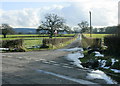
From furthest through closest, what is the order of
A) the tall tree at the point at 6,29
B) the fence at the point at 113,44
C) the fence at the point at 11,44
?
the tall tree at the point at 6,29 < the fence at the point at 11,44 < the fence at the point at 113,44

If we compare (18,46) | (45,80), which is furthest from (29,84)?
(18,46)

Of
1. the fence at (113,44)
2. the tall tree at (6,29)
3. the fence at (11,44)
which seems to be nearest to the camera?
the fence at (113,44)

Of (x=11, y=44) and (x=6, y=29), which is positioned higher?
(x=6, y=29)

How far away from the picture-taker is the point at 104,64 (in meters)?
11.8

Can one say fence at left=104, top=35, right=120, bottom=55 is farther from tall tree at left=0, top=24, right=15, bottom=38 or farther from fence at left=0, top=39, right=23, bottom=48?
tall tree at left=0, top=24, right=15, bottom=38

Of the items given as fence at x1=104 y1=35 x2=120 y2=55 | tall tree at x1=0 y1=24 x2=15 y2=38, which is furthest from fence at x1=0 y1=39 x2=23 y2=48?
tall tree at x1=0 y1=24 x2=15 y2=38

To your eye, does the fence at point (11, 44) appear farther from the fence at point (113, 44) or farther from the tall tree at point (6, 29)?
the tall tree at point (6, 29)

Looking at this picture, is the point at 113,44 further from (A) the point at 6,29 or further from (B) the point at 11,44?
(A) the point at 6,29

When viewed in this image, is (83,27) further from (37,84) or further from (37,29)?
(37,84)

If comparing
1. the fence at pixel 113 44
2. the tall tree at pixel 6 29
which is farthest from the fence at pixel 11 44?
the tall tree at pixel 6 29

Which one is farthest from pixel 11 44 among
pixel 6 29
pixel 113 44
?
pixel 6 29

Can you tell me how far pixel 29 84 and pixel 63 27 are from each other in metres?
55.4

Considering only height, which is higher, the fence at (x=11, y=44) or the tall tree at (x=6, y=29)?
the tall tree at (x=6, y=29)

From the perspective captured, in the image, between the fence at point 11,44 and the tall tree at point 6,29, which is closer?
the fence at point 11,44
